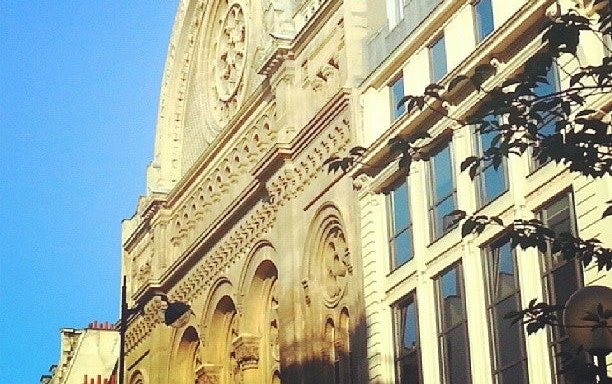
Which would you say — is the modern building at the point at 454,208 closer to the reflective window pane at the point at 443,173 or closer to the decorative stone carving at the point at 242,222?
the reflective window pane at the point at 443,173

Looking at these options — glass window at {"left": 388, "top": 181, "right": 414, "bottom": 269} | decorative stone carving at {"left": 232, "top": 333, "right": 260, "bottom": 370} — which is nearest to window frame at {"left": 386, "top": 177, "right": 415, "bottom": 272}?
glass window at {"left": 388, "top": 181, "right": 414, "bottom": 269}

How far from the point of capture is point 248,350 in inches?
1609

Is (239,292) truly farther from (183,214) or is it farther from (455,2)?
(455,2)

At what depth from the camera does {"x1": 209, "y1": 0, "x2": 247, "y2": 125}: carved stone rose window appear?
4626cm

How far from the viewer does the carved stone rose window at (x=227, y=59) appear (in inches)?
1821

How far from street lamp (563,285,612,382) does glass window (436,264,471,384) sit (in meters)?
14.9

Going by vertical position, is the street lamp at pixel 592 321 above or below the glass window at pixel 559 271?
below

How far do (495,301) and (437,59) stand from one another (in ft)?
22.4

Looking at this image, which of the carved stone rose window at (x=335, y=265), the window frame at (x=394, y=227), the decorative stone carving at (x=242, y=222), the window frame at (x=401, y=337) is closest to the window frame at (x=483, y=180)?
the window frame at (x=394, y=227)

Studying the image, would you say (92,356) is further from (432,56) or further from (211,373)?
(432,56)

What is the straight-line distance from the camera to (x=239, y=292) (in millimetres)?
41719

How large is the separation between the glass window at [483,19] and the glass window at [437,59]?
58.3 inches

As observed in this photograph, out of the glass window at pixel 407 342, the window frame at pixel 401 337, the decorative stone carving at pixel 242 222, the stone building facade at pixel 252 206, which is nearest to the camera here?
the window frame at pixel 401 337

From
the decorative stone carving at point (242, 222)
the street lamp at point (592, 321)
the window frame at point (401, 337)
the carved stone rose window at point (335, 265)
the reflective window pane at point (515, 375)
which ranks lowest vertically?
the street lamp at point (592, 321)
